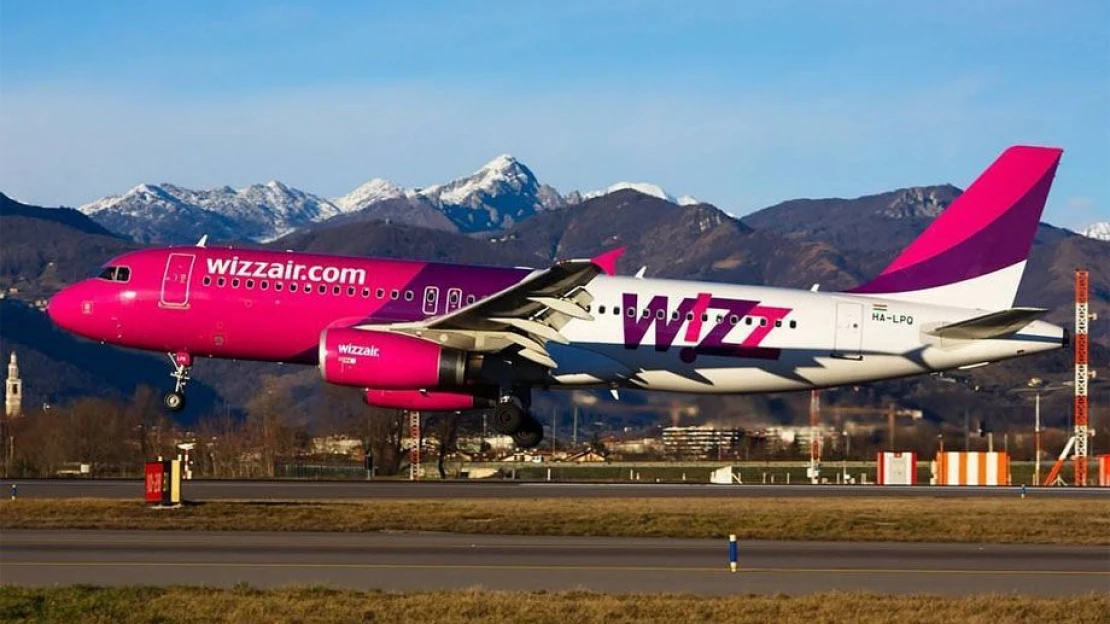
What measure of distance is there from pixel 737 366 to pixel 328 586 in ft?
75.4

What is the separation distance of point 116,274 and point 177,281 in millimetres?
2139

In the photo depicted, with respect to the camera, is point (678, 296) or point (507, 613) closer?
point (507, 613)

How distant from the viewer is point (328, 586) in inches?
1003

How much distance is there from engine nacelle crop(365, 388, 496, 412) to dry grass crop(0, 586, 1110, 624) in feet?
70.7

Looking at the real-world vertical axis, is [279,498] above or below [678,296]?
below

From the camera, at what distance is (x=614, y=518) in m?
39.3

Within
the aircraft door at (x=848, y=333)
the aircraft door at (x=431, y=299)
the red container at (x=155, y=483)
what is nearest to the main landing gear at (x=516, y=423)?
the aircraft door at (x=431, y=299)

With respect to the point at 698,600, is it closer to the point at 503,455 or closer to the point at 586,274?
the point at 586,274

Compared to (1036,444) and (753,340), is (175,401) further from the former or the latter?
(1036,444)

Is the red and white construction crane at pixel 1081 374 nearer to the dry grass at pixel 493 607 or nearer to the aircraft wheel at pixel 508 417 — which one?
the aircraft wheel at pixel 508 417

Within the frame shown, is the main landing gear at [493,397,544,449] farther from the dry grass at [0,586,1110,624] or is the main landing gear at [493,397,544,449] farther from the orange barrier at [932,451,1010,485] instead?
the orange barrier at [932,451,1010,485]

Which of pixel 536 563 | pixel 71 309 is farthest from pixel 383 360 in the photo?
pixel 536 563

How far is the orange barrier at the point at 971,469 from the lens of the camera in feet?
213

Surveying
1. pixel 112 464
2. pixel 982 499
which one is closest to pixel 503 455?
pixel 112 464
